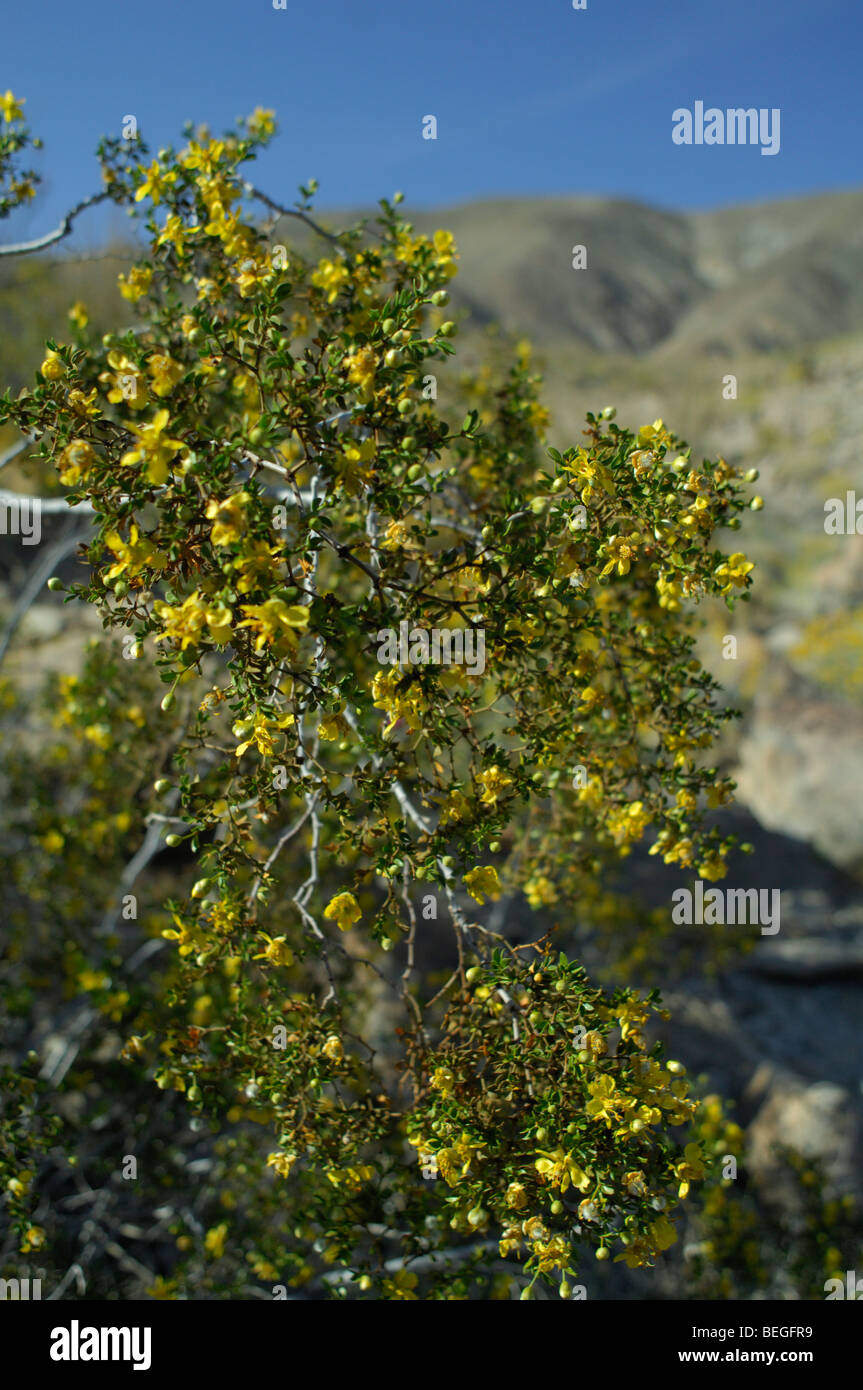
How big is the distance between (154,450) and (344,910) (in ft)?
3.39

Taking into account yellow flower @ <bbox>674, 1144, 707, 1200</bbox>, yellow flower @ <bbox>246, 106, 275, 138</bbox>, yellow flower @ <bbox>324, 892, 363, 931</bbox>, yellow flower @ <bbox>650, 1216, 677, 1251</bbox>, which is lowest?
yellow flower @ <bbox>650, 1216, 677, 1251</bbox>

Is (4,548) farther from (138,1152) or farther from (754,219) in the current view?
(754,219)

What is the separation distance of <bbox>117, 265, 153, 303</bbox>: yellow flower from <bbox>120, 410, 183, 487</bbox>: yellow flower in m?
1.30

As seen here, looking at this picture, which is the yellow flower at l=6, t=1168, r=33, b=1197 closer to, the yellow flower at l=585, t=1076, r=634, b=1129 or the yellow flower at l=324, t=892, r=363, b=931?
the yellow flower at l=324, t=892, r=363, b=931

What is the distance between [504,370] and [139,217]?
2380 millimetres

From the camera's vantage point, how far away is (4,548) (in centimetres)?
1158

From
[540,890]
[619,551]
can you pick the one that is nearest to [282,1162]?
[540,890]

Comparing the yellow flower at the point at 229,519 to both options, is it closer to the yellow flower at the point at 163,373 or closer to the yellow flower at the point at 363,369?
the yellow flower at the point at 163,373

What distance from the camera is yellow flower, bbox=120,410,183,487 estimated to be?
4.75 ft

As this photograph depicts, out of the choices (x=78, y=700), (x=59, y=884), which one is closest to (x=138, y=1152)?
(x=59, y=884)

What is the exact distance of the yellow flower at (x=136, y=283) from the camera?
2484 mm

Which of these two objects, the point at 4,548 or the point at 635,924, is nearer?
the point at 635,924

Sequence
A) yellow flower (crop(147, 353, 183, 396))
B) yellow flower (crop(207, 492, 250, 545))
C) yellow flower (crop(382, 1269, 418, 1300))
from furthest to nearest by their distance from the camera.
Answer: yellow flower (crop(382, 1269, 418, 1300)), yellow flower (crop(147, 353, 183, 396)), yellow flower (crop(207, 492, 250, 545))

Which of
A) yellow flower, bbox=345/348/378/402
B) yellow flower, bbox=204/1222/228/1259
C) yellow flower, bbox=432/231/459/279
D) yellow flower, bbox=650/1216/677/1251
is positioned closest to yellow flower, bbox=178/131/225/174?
yellow flower, bbox=432/231/459/279
